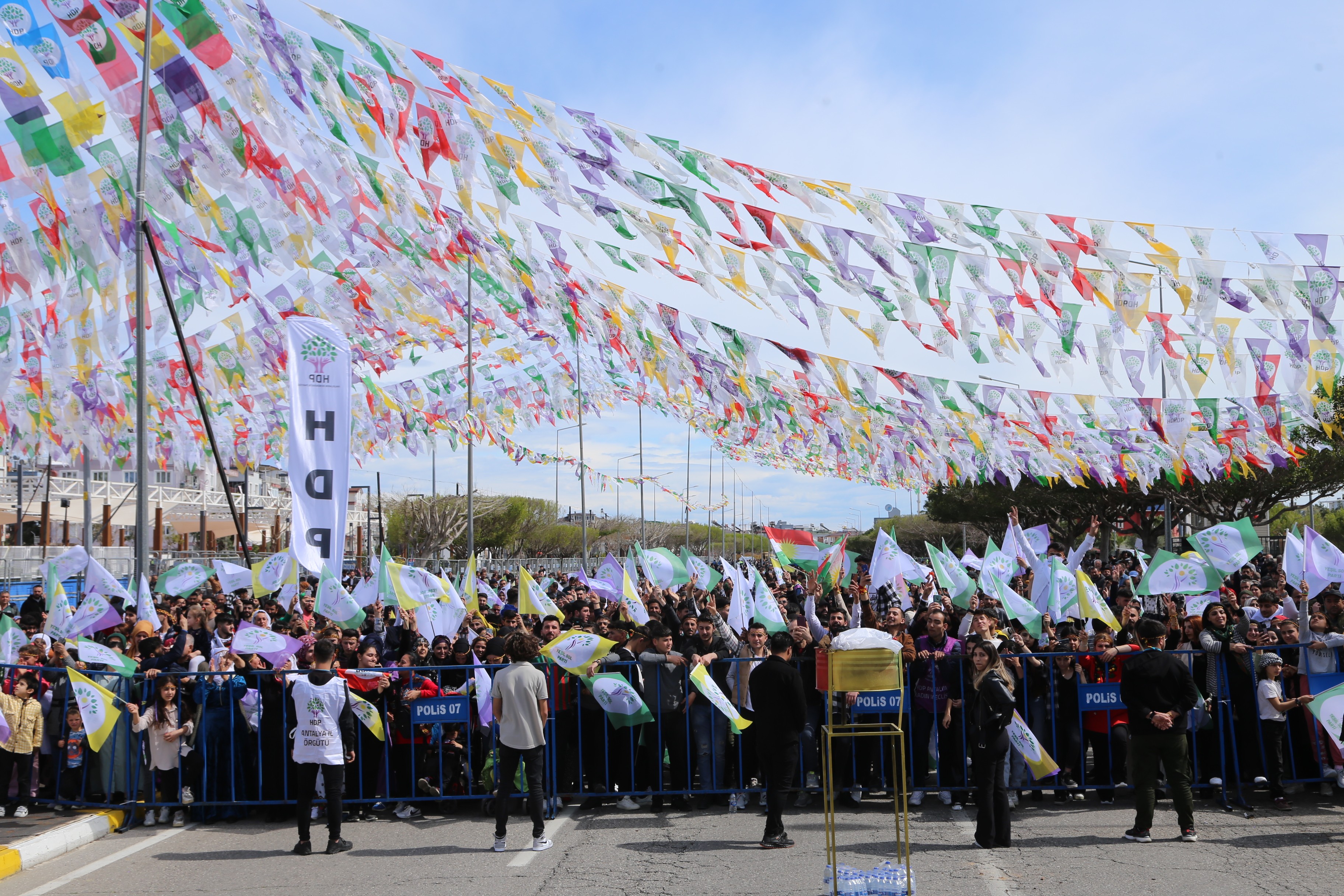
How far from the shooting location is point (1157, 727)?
7582 mm

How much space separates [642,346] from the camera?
16500mm

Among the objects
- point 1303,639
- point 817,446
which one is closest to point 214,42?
point 1303,639

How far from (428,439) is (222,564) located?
1246cm

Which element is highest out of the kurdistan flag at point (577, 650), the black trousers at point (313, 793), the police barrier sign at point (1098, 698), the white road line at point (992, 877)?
the kurdistan flag at point (577, 650)

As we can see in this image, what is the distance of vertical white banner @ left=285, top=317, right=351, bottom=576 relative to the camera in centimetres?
926

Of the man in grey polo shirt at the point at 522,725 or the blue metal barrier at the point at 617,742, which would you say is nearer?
the man in grey polo shirt at the point at 522,725

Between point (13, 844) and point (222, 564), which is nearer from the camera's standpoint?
point (13, 844)

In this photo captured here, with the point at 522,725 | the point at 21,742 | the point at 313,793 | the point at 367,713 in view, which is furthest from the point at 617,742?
the point at 21,742

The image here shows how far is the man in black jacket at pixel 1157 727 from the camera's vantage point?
759cm

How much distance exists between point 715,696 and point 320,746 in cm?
290

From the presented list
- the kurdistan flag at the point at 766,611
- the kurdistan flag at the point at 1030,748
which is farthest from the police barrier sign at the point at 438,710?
the kurdistan flag at the point at 1030,748

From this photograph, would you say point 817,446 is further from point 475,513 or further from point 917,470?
point 475,513

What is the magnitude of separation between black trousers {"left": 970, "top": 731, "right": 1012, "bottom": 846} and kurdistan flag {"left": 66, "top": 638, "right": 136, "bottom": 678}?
6.63 m

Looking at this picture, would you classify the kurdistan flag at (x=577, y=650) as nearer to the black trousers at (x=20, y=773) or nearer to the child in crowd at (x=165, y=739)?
the child in crowd at (x=165, y=739)
